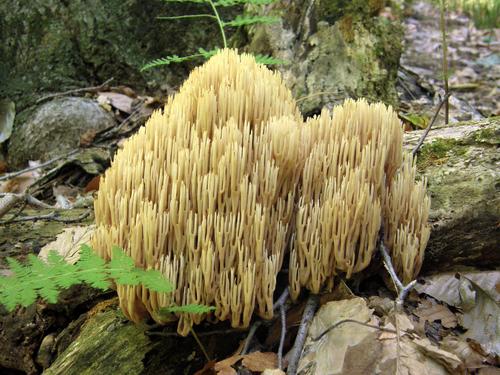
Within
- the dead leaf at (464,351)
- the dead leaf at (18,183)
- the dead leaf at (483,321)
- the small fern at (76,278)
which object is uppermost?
the small fern at (76,278)

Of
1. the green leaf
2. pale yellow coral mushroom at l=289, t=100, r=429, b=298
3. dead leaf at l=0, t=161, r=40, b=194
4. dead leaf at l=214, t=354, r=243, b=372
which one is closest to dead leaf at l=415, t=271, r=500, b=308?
pale yellow coral mushroom at l=289, t=100, r=429, b=298

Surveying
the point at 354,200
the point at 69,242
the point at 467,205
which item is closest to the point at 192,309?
the point at 354,200

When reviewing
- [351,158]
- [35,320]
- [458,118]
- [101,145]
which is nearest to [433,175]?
[351,158]

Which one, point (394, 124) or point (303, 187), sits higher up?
point (394, 124)

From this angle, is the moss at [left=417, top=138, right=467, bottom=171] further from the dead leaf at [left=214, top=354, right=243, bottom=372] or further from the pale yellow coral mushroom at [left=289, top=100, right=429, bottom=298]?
the dead leaf at [left=214, top=354, right=243, bottom=372]

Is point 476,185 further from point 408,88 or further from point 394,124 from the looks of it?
point 408,88

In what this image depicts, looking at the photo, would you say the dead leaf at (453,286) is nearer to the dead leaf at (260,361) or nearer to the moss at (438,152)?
the moss at (438,152)

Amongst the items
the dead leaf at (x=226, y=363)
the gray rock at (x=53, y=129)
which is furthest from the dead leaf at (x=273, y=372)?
the gray rock at (x=53, y=129)
